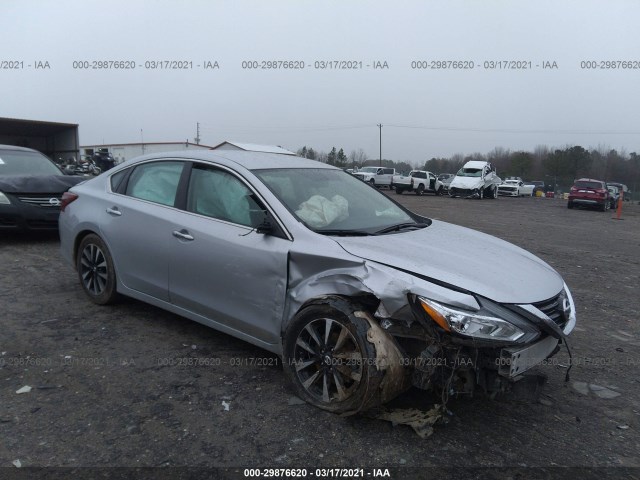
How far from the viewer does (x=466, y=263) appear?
116 inches

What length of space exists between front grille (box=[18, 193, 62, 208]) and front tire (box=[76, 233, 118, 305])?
3.00 m

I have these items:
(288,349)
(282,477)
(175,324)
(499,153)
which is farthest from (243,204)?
(499,153)

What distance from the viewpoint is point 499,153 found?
88125mm

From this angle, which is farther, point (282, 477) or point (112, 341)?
point (112, 341)

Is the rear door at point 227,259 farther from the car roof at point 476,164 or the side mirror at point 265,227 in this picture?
the car roof at point 476,164

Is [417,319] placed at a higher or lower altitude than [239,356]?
higher

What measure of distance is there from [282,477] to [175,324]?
7.38 feet

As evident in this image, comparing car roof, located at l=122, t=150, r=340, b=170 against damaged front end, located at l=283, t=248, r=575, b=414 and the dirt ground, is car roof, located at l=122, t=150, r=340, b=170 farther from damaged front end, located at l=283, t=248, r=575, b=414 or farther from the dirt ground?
the dirt ground

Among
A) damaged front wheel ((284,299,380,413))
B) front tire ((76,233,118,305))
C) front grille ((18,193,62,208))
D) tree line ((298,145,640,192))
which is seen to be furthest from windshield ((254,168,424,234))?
tree line ((298,145,640,192))

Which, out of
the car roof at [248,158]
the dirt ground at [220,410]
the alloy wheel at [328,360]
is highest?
the car roof at [248,158]

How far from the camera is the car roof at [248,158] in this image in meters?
3.76

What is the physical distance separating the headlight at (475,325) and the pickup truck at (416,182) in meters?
32.2

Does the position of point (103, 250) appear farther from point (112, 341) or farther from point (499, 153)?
point (499, 153)

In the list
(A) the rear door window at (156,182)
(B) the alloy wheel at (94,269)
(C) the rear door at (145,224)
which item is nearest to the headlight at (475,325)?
(C) the rear door at (145,224)
